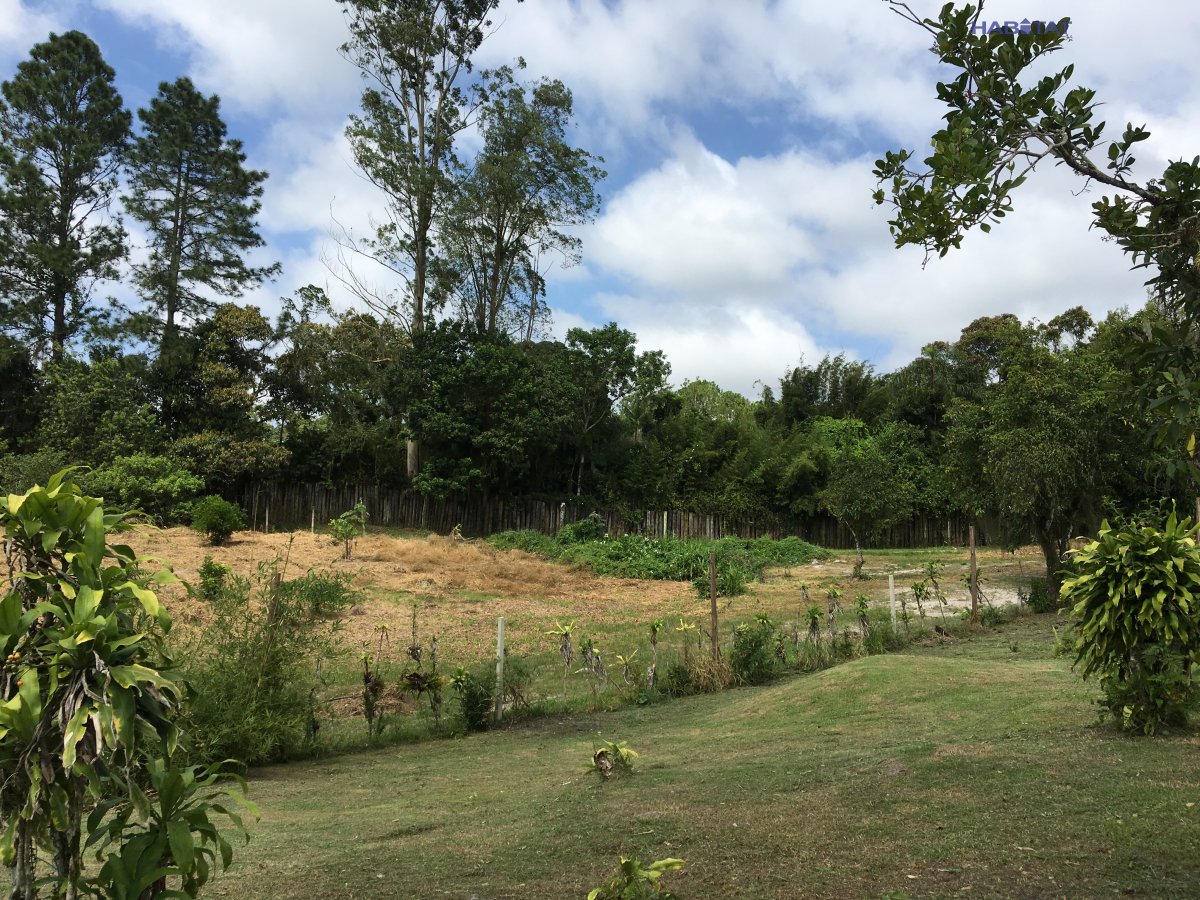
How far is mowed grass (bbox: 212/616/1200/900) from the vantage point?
371 centimetres

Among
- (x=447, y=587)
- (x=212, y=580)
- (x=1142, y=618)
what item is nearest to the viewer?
(x=1142, y=618)

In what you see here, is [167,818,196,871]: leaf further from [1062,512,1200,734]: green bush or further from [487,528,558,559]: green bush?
[487,528,558,559]: green bush

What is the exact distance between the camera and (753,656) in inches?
436

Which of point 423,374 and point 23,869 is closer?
point 23,869

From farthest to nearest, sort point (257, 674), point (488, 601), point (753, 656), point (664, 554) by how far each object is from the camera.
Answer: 1. point (664, 554)
2. point (488, 601)
3. point (753, 656)
4. point (257, 674)

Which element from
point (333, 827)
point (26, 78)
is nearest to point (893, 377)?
point (26, 78)

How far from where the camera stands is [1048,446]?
51.9 ft

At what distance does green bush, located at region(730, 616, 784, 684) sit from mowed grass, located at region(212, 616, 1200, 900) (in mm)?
2574

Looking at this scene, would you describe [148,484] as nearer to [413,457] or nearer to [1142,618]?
[413,457]

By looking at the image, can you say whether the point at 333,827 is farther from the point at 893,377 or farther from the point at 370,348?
the point at 893,377

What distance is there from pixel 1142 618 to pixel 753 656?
5.96 metres

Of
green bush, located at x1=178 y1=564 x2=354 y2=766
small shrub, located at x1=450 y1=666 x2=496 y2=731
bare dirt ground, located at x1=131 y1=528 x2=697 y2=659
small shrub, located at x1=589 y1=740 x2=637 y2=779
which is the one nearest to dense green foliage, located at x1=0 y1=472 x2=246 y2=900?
small shrub, located at x1=589 y1=740 x2=637 y2=779

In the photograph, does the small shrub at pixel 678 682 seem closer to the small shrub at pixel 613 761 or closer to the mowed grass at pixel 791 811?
the mowed grass at pixel 791 811

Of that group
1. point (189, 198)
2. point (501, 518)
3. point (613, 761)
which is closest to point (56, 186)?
point (189, 198)
